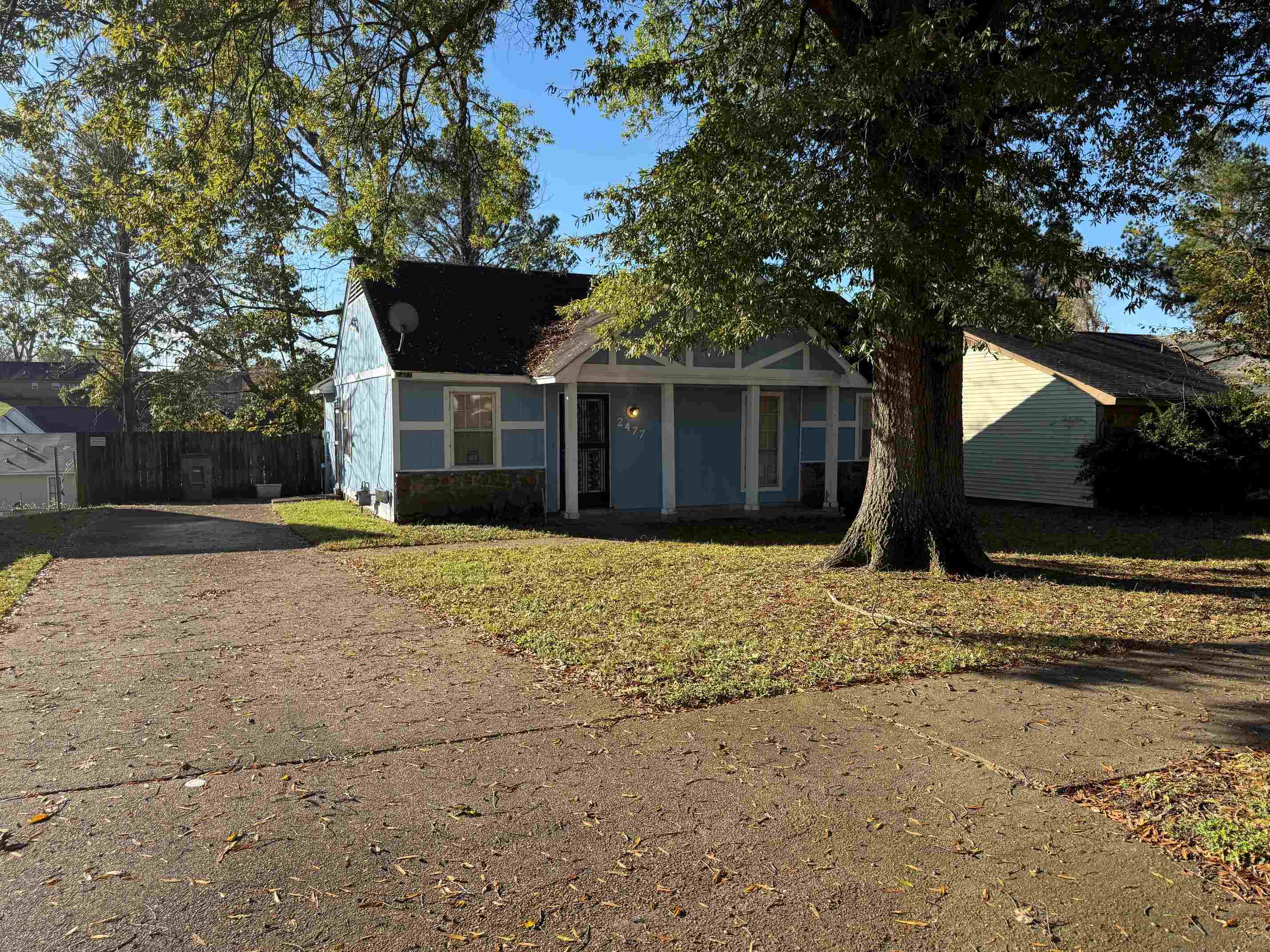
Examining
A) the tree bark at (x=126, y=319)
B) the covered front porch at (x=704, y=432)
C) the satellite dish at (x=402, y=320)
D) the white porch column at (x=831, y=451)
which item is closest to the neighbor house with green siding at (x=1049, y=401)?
the white porch column at (x=831, y=451)

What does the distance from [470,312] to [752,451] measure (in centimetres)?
608

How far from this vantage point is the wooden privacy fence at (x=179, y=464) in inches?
775

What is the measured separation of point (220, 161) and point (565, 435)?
6911 mm

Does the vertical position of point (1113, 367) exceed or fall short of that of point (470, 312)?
it falls short

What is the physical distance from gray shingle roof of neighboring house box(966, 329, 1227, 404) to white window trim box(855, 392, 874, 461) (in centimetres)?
254

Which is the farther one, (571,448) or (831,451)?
(831,451)

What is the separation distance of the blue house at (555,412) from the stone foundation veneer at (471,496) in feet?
0.07

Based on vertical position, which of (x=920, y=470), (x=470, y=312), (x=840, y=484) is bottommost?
(x=840, y=484)

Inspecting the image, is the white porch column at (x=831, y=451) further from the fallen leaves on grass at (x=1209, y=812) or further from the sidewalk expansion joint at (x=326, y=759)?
the sidewalk expansion joint at (x=326, y=759)

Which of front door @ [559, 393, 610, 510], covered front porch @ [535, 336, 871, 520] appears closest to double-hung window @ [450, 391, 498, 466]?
covered front porch @ [535, 336, 871, 520]

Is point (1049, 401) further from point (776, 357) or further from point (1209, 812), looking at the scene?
point (1209, 812)

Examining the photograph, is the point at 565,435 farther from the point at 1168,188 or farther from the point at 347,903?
the point at 347,903

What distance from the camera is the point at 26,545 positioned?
11.6 metres

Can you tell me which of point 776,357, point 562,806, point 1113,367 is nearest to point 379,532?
point 776,357
